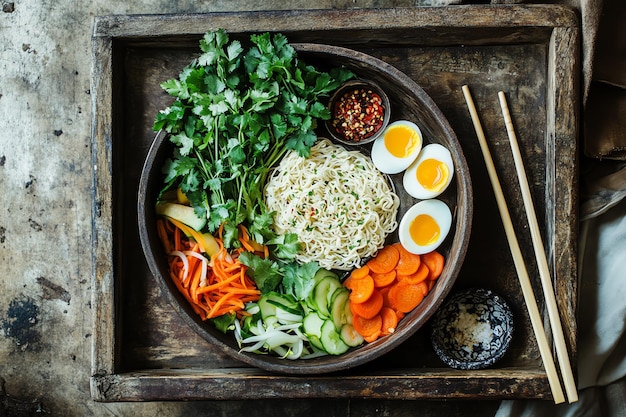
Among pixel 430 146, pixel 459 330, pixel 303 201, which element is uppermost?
pixel 430 146

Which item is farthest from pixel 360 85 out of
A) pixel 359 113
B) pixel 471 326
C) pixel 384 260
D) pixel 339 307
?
pixel 471 326

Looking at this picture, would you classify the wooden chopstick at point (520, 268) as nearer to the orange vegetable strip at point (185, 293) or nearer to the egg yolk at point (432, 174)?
the egg yolk at point (432, 174)

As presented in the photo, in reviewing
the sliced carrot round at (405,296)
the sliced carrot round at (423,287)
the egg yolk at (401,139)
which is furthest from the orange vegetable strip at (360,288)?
the egg yolk at (401,139)

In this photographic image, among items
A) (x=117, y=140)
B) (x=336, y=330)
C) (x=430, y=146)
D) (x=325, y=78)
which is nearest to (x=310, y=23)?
(x=325, y=78)

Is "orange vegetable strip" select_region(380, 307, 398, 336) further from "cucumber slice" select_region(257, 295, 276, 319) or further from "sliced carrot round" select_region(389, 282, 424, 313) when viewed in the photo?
"cucumber slice" select_region(257, 295, 276, 319)

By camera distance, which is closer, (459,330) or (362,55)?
(362,55)

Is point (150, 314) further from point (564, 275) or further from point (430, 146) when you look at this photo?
point (564, 275)

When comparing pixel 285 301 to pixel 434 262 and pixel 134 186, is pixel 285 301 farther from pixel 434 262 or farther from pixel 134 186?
pixel 134 186

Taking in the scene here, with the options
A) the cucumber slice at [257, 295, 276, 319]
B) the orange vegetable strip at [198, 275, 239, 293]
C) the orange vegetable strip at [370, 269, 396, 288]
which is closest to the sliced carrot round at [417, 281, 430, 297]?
the orange vegetable strip at [370, 269, 396, 288]
